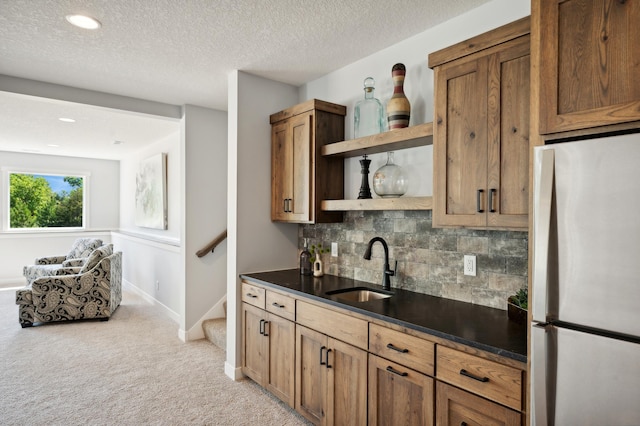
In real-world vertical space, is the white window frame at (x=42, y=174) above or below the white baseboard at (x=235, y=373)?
above

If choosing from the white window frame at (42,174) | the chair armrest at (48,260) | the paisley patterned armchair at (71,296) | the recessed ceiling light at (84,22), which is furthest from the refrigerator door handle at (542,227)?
the white window frame at (42,174)

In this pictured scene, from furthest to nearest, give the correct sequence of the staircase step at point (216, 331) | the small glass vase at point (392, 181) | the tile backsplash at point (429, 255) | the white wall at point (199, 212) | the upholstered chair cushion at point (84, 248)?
the upholstered chair cushion at point (84, 248), the white wall at point (199, 212), the staircase step at point (216, 331), the small glass vase at point (392, 181), the tile backsplash at point (429, 255)

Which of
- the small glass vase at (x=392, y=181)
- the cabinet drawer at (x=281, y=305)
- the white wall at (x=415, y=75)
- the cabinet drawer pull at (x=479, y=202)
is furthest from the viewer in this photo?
the cabinet drawer at (x=281, y=305)

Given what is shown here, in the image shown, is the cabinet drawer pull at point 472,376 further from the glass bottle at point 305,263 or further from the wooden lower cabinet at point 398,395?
the glass bottle at point 305,263

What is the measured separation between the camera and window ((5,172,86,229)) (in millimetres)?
7266

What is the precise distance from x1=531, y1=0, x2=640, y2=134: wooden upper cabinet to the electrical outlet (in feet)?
3.18

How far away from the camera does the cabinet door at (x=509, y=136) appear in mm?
1688

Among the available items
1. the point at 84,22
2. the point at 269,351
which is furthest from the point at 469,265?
the point at 84,22

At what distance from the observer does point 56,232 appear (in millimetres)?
7539

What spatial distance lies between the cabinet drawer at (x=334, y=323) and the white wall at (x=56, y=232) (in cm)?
700

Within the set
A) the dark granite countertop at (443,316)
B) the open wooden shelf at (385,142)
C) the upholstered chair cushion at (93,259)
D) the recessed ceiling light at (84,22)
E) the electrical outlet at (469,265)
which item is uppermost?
the recessed ceiling light at (84,22)

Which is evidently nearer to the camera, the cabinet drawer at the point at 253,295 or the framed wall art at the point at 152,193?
the cabinet drawer at the point at 253,295

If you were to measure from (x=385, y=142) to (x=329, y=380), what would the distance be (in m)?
1.45

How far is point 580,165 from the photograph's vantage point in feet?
3.98
